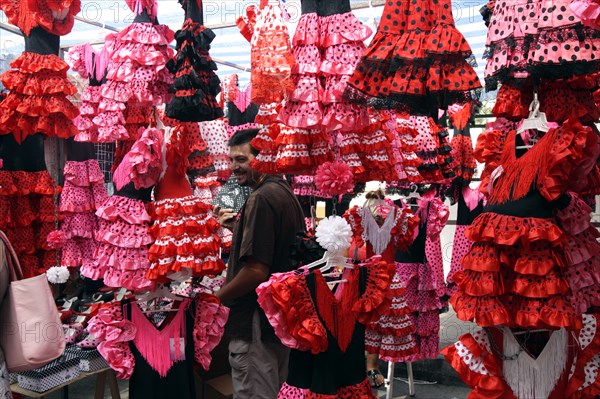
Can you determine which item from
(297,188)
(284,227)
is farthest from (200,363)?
(297,188)

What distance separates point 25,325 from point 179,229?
2.36ft

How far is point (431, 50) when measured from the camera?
1986 millimetres

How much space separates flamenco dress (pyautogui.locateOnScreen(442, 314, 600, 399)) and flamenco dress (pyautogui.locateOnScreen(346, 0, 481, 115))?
0.92 metres

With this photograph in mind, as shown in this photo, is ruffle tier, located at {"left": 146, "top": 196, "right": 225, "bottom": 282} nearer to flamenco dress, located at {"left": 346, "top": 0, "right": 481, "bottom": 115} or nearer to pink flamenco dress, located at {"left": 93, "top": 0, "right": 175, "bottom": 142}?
pink flamenco dress, located at {"left": 93, "top": 0, "right": 175, "bottom": 142}

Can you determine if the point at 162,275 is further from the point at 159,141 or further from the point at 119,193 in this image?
the point at 159,141

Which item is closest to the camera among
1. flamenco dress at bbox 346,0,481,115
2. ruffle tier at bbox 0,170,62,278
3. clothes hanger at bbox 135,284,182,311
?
flamenco dress at bbox 346,0,481,115

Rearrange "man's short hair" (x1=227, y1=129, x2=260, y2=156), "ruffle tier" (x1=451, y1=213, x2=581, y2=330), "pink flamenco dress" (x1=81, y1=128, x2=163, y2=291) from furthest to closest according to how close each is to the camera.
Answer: "man's short hair" (x1=227, y1=129, x2=260, y2=156) → "pink flamenco dress" (x1=81, y1=128, x2=163, y2=291) → "ruffle tier" (x1=451, y1=213, x2=581, y2=330)

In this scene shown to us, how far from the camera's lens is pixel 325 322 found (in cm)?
207

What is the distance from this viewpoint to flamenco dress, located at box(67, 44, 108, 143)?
409 cm

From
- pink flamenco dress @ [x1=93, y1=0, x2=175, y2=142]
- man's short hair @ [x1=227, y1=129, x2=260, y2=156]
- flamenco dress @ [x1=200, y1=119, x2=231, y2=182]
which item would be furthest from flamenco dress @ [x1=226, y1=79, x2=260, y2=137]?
man's short hair @ [x1=227, y1=129, x2=260, y2=156]

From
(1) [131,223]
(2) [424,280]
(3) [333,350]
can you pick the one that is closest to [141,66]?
(1) [131,223]

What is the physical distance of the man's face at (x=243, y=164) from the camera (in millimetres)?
3014

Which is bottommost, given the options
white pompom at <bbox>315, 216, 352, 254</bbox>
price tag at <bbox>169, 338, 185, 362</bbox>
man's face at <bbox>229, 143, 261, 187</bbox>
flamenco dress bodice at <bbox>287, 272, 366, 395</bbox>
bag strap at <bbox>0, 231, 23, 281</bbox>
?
price tag at <bbox>169, 338, 185, 362</bbox>

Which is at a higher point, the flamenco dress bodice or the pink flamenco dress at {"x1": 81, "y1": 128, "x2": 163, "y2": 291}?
the pink flamenco dress at {"x1": 81, "y1": 128, "x2": 163, "y2": 291}
